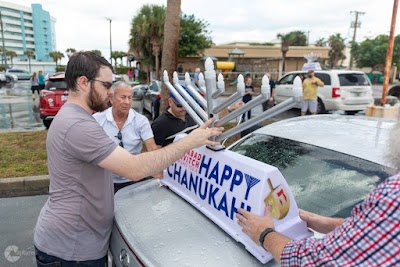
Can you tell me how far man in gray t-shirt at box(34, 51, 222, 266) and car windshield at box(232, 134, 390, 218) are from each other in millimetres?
738

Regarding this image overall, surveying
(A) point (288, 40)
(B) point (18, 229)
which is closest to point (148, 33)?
(A) point (288, 40)

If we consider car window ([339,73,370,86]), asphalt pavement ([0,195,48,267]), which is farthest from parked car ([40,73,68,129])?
car window ([339,73,370,86])

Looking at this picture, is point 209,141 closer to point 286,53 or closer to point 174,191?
point 174,191

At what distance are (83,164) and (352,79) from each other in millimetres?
12427

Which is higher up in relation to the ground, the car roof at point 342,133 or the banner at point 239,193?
the car roof at point 342,133

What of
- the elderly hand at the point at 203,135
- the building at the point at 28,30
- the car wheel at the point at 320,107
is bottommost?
the car wheel at the point at 320,107

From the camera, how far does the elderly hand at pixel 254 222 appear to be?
1387mm

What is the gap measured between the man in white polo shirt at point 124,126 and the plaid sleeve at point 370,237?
6.86ft

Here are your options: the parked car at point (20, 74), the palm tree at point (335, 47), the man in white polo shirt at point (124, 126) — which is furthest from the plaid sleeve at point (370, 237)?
the palm tree at point (335, 47)

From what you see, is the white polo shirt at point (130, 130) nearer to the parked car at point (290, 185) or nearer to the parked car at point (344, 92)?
the parked car at point (290, 185)

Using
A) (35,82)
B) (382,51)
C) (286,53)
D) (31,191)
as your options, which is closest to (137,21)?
(35,82)

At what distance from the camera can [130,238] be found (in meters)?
1.66

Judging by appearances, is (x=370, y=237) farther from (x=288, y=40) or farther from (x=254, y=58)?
(x=288, y=40)

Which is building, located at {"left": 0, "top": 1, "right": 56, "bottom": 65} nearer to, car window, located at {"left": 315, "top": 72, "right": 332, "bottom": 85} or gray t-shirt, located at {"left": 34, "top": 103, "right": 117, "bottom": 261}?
car window, located at {"left": 315, "top": 72, "right": 332, "bottom": 85}
